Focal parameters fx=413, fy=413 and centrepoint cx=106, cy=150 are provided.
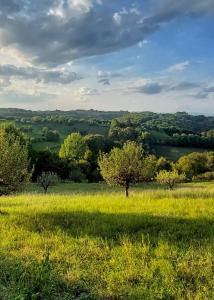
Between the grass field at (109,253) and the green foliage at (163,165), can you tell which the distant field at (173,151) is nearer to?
the green foliage at (163,165)

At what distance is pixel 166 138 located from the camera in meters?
180

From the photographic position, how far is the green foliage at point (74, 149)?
126 meters

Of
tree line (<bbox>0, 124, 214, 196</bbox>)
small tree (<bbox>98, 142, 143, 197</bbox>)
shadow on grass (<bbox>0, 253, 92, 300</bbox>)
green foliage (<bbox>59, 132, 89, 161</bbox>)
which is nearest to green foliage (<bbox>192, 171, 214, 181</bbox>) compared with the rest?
tree line (<bbox>0, 124, 214, 196</bbox>)

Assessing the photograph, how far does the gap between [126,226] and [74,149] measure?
111674 millimetres

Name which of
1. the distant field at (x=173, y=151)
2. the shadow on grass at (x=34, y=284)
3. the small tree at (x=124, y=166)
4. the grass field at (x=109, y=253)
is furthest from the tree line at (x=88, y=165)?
the distant field at (x=173, y=151)

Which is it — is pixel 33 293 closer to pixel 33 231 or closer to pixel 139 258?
pixel 139 258

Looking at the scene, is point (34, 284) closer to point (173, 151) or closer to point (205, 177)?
point (205, 177)

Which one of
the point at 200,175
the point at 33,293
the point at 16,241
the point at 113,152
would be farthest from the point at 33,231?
the point at 200,175

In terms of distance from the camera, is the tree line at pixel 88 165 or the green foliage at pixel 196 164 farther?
the green foliage at pixel 196 164

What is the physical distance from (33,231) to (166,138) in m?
165

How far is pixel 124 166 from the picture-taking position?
36406mm

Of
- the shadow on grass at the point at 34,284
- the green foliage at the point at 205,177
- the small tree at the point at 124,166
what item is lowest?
the green foliage at the point at 205,177

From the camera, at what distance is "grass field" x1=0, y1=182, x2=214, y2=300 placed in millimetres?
10164

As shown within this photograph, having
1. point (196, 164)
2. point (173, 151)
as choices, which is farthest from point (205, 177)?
point (173, 151)
